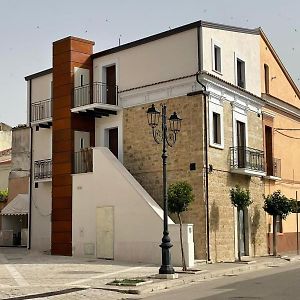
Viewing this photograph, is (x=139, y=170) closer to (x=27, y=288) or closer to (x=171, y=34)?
(x=171, y=34)

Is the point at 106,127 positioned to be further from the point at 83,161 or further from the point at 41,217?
the point at 41,217

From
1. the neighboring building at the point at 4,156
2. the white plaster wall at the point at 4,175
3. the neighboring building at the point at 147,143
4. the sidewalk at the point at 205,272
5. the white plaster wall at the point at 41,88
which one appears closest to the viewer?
the sidewalk at the point at 205,272

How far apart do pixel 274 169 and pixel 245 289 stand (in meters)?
14.5

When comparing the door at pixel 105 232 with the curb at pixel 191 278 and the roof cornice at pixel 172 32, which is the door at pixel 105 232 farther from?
the roof cornice at pixel 172 32

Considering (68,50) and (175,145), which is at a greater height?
(68,50)

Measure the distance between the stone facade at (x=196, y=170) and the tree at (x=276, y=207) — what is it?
2.35 feet

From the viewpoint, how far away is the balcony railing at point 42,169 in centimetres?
2845

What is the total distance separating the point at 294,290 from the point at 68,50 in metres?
16.7

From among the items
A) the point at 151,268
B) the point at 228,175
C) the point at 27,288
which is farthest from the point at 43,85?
the point at 27,288

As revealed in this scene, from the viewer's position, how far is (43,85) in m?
29.9

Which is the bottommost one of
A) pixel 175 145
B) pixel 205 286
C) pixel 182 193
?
pixel 205 286

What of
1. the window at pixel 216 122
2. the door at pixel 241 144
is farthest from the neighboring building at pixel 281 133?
the window at pixel 216 122

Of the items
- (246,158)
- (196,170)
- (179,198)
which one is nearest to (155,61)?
(196,170)

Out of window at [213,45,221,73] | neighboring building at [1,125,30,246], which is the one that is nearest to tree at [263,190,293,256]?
window at [213,45,221,73]
